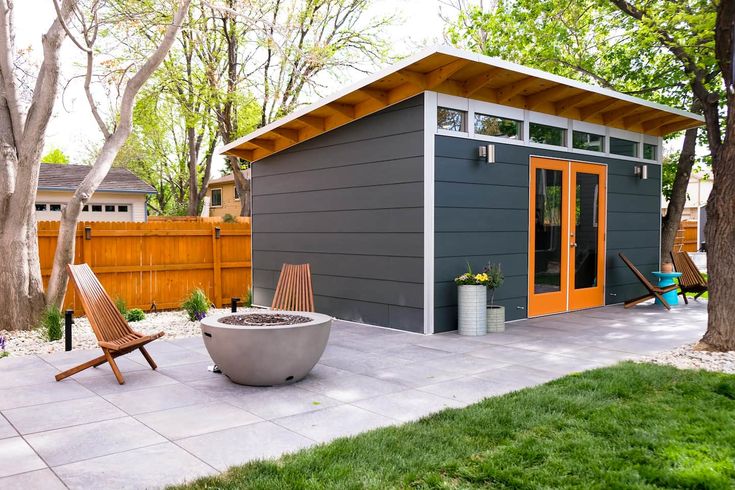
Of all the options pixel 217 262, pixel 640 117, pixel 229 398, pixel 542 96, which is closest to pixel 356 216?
pixel 542 96

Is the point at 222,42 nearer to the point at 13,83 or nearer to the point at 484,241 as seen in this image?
Answer: the point at 13,83

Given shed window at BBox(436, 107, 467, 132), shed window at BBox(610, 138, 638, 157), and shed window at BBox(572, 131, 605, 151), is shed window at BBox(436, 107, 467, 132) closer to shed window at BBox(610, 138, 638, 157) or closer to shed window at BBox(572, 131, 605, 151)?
shed window at BBox(572, 131, 605, 151)

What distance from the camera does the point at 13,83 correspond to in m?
7.25

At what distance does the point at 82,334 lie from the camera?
7254mm

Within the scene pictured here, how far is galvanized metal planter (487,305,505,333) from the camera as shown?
23.1ft

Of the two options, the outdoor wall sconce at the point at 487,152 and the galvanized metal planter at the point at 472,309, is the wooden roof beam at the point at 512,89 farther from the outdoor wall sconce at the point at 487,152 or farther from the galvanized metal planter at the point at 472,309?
the galvanized metal planter at the point at 472,309

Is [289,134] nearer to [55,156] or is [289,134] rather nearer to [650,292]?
[650,292]

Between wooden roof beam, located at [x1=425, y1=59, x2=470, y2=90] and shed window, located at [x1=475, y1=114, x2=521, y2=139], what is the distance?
914 millimetres

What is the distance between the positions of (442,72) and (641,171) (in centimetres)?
481

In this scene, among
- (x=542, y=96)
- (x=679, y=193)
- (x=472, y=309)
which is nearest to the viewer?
(x=472, y=309)

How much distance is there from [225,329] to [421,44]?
1594 centimetres

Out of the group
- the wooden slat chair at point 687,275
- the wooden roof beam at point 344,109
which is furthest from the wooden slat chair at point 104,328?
the wooden slat chair at point 687,275

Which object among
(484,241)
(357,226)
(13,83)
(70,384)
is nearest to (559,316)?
(484,241)

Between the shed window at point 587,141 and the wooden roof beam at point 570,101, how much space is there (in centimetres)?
45
